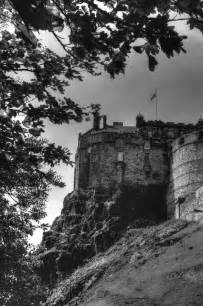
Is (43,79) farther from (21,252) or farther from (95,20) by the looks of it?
(21,252)

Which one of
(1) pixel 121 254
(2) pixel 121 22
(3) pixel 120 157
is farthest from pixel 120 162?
(2) pixel 121 22

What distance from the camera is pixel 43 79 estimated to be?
9.97 meters

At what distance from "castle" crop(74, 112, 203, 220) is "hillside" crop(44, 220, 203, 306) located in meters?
6.80

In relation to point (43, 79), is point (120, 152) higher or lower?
higher

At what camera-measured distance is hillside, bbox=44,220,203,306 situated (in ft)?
107

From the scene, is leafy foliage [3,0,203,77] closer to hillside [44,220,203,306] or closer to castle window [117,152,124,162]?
hillside [44,220,203,306]

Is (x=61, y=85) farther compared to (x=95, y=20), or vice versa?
(x=61, y=85)

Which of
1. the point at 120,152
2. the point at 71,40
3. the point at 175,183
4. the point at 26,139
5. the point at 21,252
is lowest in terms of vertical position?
the point at 21,252

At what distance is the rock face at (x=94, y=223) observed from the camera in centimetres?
5547

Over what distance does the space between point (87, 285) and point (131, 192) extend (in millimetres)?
16603

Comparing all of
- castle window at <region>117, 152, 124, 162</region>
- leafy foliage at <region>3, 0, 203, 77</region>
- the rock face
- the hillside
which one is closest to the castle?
castle window at <region>117, 152, 124, 162</region>

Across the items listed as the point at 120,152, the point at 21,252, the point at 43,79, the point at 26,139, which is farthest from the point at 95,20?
the point at 120,152

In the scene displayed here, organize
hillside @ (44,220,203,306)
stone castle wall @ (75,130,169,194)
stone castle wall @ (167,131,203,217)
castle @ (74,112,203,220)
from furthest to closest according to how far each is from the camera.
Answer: stone castle wall @ (75,130,169,194) → castle @ (74,112,203,220) → stone castle wall @ (167,131,203,217) → hillside @ (44,220,203,306)

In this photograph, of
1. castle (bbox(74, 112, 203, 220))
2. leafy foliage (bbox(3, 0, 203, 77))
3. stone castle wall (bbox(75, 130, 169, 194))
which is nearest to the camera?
leafy foliage (bbox(3, 0, 203, 77))
